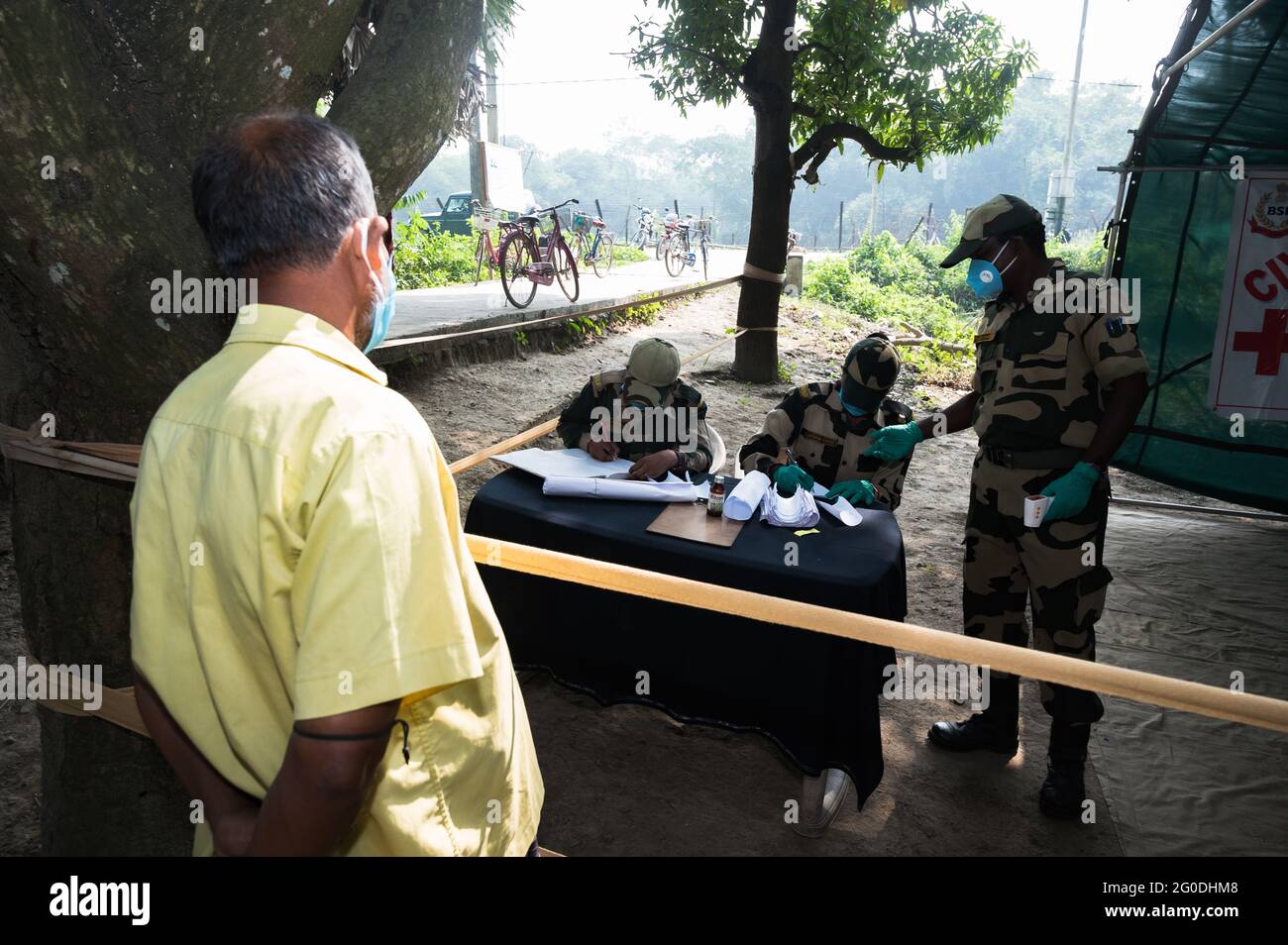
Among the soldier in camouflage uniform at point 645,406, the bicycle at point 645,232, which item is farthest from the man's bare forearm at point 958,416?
the bicycle at point 645,232

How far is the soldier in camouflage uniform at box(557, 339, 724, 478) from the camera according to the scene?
351 centimetres

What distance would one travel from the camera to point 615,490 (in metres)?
2.82

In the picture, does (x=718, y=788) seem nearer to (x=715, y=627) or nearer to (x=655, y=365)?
(x=715, y=627)

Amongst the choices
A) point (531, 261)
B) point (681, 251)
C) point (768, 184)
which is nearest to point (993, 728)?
point (768, 184)

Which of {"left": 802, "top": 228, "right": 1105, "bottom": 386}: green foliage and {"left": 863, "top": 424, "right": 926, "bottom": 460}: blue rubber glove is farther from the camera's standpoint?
{"left": 802, "top": 228, "right": 1105, "bottom": 386}: green foliage

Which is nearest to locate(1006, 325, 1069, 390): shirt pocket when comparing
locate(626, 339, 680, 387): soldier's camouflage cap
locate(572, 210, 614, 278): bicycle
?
locate(626, 339, 680, 387): soldier's camouflage cap

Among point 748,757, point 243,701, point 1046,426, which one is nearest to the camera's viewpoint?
point 243,701

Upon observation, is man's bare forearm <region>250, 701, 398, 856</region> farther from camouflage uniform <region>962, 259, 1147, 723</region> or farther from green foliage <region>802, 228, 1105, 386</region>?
A: green foliage <region>802, 228, 1105, 386</region>

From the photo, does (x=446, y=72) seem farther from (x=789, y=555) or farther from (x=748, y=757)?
(x=748, y=757)

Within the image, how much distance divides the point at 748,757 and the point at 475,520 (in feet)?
4.47

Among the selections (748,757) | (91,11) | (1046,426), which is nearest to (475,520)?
(748,757)
